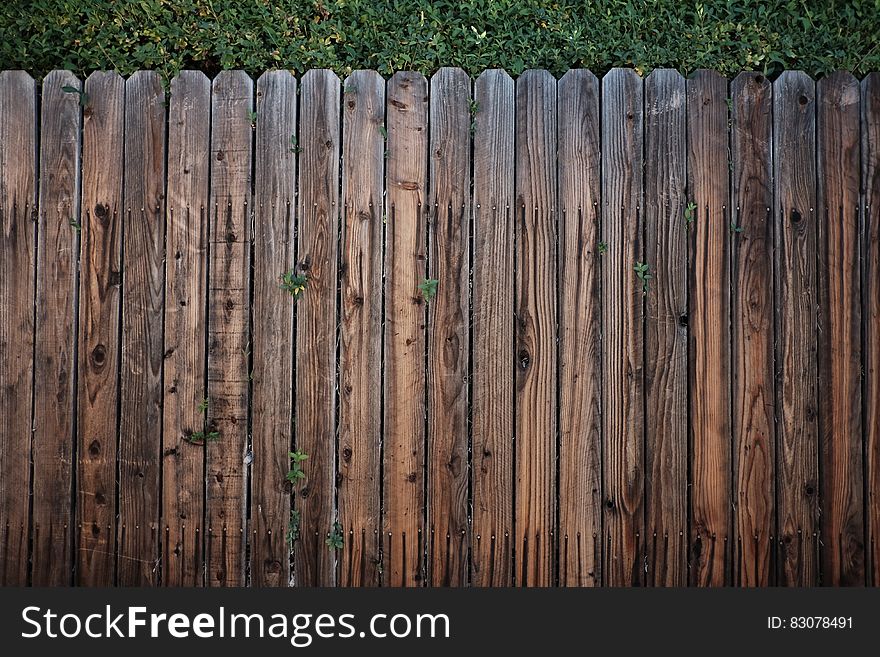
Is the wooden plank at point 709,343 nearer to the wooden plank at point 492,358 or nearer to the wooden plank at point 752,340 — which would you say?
the wooden plank at point 752,340

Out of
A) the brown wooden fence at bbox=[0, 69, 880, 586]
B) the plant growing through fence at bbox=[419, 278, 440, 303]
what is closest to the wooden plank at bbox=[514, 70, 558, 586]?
the brown wooden fence at bbox=[0, 69, 880, 586]

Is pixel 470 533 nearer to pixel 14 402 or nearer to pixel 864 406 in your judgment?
pixel 864 406

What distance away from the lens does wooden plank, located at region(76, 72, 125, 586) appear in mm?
2430

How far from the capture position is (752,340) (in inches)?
95.3

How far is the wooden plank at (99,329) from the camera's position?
2.43 meters

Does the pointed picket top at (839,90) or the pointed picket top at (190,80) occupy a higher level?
the pointed picket top at (190,80)

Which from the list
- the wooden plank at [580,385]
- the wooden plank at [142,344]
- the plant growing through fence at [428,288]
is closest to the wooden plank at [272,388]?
the wooden plank at [142,344]

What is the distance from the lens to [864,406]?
7.96 feet

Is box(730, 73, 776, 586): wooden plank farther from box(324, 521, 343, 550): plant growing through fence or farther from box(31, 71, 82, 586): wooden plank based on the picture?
box(31, 71, 82, 586): wooden plank

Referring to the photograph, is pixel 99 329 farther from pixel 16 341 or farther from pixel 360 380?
pixel 360 380

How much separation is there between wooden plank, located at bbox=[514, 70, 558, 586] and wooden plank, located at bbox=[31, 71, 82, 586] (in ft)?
5.52

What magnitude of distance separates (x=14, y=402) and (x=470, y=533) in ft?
5.89

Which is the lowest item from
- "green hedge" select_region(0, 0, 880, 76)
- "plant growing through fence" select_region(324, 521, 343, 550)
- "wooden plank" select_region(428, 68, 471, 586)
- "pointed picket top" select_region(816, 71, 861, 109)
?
"plant growing through fence" select_region(324, 521, 343, 550)

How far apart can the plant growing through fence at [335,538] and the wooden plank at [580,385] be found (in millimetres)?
823
